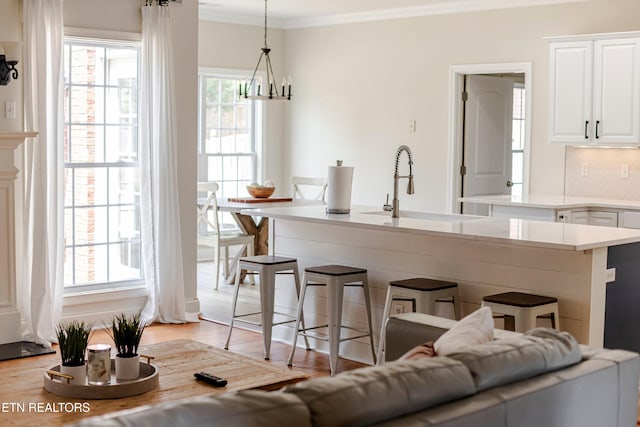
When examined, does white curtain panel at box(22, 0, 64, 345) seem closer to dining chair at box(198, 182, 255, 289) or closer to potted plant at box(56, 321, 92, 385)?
dining chair at box(198, 182, 255, 289)

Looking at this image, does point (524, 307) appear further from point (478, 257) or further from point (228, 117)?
point (228, 117)

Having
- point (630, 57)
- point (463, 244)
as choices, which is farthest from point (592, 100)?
point (463, 244)

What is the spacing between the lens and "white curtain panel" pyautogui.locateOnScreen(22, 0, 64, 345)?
573 cm

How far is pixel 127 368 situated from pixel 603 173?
507 cm

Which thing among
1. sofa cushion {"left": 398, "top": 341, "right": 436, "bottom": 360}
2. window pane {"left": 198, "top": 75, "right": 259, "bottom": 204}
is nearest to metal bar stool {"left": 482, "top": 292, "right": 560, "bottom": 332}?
sofa cushion {"left": 398, "top": 341, "right": 436, "bottom": 360}

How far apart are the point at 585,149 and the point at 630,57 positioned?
3.19 ft

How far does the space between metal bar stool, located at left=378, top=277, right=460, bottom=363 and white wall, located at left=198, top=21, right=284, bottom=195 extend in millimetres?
5126

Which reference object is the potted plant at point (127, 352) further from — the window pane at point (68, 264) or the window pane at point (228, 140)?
the window pane at point (228, 140)

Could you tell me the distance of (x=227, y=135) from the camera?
32.0ft

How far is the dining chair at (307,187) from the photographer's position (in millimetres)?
8898

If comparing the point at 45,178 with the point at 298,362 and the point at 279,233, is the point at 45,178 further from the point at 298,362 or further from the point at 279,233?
the point at 298,362

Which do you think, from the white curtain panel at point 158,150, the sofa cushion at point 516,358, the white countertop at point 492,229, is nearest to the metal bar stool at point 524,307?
the white countertop at point 492,229

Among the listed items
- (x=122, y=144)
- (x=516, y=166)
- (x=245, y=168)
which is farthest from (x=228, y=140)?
(x=122, y=144)

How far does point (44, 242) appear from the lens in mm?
5805
